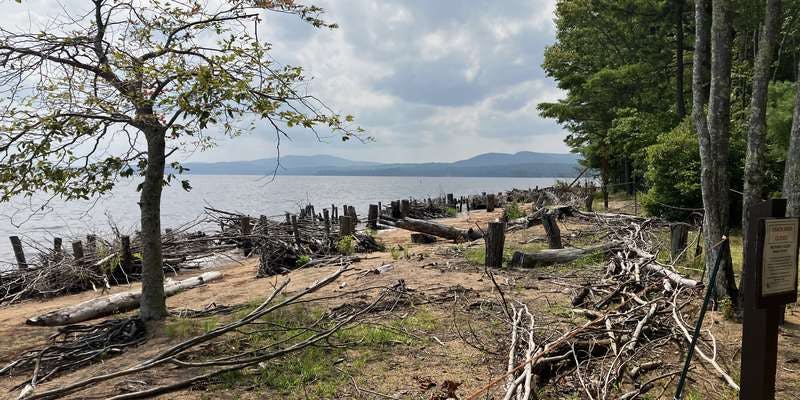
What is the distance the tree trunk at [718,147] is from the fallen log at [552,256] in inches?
152

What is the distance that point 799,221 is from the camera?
291 cm

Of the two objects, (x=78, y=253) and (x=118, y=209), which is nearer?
(x=78, y=253)

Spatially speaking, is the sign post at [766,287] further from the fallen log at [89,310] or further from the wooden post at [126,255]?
the wooden post at [126,255]

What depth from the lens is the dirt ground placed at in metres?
4.10

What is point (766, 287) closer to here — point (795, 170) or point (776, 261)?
point (776, 261)

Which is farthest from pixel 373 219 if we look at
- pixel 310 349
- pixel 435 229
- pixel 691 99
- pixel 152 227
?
pixel 691 99

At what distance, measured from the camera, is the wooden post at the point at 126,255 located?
11.8 m

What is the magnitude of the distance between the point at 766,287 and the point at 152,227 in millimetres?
6659

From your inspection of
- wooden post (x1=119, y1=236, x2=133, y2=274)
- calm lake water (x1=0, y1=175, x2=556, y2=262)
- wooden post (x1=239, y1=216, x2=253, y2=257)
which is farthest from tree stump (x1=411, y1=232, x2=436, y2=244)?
wooden post (x1=119, y1=236, x2=133, y2=274)

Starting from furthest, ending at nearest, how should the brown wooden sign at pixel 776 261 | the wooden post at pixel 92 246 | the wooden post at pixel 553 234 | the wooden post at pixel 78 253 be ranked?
1. the wooden post at pixel 92 246
2. the wooden post at pixel 78 253
3. the wooden post at pixel 553 234
4. the brown wooden sign at pixel 776 261

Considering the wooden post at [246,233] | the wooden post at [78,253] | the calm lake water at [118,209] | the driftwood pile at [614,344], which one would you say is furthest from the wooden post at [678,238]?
the wooden post at [78,253]

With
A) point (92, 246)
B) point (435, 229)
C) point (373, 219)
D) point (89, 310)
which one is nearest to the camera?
point (89, 310)

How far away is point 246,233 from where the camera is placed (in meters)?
15.4

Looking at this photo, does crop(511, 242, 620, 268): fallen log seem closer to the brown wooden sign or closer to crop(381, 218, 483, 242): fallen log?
crop(381, 218, 483, 242): fallen log
